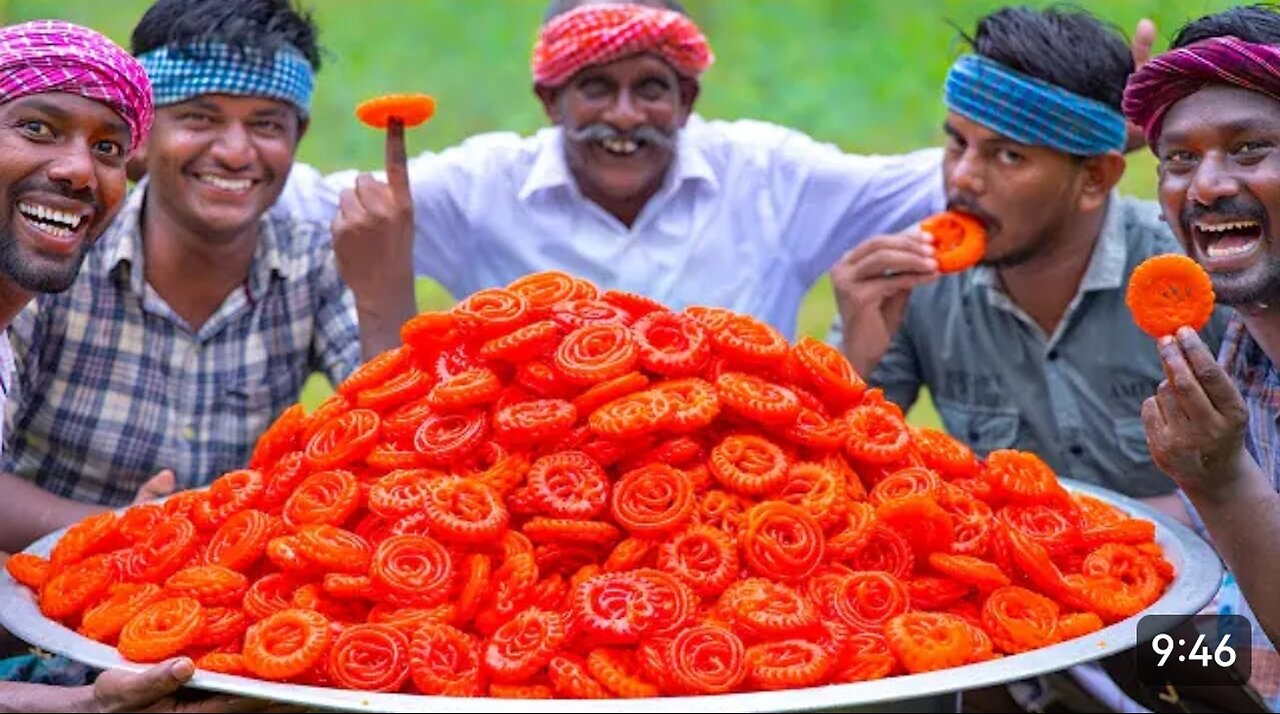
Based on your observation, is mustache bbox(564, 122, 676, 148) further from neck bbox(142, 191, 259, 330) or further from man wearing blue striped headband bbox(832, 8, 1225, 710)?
neck bbox(142, 191, 259, 330)

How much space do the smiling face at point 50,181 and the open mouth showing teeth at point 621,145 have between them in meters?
1.67

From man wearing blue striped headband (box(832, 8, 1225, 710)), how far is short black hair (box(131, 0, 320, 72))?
153 cm

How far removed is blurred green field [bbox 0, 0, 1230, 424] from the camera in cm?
1054

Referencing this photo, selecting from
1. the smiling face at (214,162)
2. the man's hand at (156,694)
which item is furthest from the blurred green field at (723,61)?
the man's hand at (156,694)

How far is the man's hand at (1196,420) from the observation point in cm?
256

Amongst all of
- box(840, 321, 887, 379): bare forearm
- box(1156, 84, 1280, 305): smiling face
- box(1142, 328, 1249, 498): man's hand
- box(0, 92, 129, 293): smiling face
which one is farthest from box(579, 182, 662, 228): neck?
box(1142, 328, 1249, 498): man's hand

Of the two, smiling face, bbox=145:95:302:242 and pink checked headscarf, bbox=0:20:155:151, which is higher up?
pink checked headscarf, bbox=0:20:155:151

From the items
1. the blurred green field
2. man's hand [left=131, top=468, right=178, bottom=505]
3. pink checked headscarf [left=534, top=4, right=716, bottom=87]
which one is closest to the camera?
man's hand [left=131, top=468, right=178, bottom=505]

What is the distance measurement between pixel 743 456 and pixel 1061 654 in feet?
1.94

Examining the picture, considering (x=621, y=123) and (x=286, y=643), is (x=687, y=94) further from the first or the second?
(x=286, y=643)

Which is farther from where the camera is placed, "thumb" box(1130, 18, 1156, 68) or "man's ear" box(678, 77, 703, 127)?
"man's ear" box(678, 77, 703, 127)

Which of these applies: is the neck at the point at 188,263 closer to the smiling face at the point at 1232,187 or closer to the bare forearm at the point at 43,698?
the bare forearm at the point at 43,698
